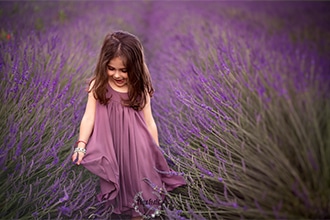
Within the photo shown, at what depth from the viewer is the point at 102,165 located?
1616 mm

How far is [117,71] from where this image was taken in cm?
173

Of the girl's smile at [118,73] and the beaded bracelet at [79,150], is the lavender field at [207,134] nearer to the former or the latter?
the beaded bracelet at [79,150]

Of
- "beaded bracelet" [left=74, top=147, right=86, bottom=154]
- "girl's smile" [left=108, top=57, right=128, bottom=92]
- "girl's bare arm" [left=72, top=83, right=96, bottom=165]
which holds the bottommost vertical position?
"beaded bracelet" [left=74, top=147, right=86, bottom=154]

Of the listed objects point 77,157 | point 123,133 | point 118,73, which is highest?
point 118,73

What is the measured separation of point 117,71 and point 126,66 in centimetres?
6

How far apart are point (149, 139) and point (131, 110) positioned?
202 millimetres

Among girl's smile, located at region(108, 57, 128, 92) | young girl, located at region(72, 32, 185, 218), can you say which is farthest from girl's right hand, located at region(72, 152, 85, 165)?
girl's smile, located at region(108, 57, 128, 92)

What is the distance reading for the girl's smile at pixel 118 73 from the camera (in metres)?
1.71

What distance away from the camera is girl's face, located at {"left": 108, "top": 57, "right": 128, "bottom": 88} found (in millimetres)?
1711

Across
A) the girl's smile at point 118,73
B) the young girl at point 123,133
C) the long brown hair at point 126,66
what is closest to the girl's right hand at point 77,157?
the young girl at point 123,133

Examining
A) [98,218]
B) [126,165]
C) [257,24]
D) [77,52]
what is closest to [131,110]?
[126,165]

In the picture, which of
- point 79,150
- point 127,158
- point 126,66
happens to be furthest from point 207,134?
point 79,150

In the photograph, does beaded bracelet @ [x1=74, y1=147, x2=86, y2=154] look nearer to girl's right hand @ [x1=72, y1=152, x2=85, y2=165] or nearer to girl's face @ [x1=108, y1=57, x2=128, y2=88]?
girl's right hand @ [x1=72, y1=152, x2=85, y2=165]

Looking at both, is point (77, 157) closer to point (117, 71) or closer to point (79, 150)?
point (79, 150)
